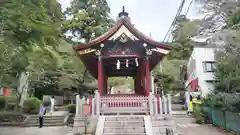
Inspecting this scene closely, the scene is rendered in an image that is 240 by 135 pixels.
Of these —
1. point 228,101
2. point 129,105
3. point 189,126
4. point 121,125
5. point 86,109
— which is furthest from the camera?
point 189,126

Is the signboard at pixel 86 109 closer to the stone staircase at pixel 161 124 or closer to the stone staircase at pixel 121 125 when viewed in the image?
the stone staircase at pixel 121 125

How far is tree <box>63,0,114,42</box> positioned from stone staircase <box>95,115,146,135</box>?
768 inches

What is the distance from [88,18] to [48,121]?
617 inches

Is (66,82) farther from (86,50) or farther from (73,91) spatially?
(86,50)

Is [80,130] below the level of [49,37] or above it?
below

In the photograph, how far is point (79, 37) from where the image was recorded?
30.5 metres

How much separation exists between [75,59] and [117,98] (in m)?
12.1

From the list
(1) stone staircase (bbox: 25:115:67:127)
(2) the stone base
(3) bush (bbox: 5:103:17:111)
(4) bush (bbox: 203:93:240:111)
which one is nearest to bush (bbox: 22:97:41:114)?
(1) stone staircase (bbox: 25:115:67:127)

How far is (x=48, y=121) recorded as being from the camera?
17.0 metres

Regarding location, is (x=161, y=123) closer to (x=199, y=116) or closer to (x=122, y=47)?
(x=122, y=47)

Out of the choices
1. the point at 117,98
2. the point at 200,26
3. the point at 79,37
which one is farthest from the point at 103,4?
the point at 117,98

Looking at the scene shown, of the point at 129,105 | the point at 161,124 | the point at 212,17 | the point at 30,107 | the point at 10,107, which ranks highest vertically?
the point at 212,17

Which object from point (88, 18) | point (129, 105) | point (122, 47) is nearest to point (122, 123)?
point (129, 105)

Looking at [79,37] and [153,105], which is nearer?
[153,105]
